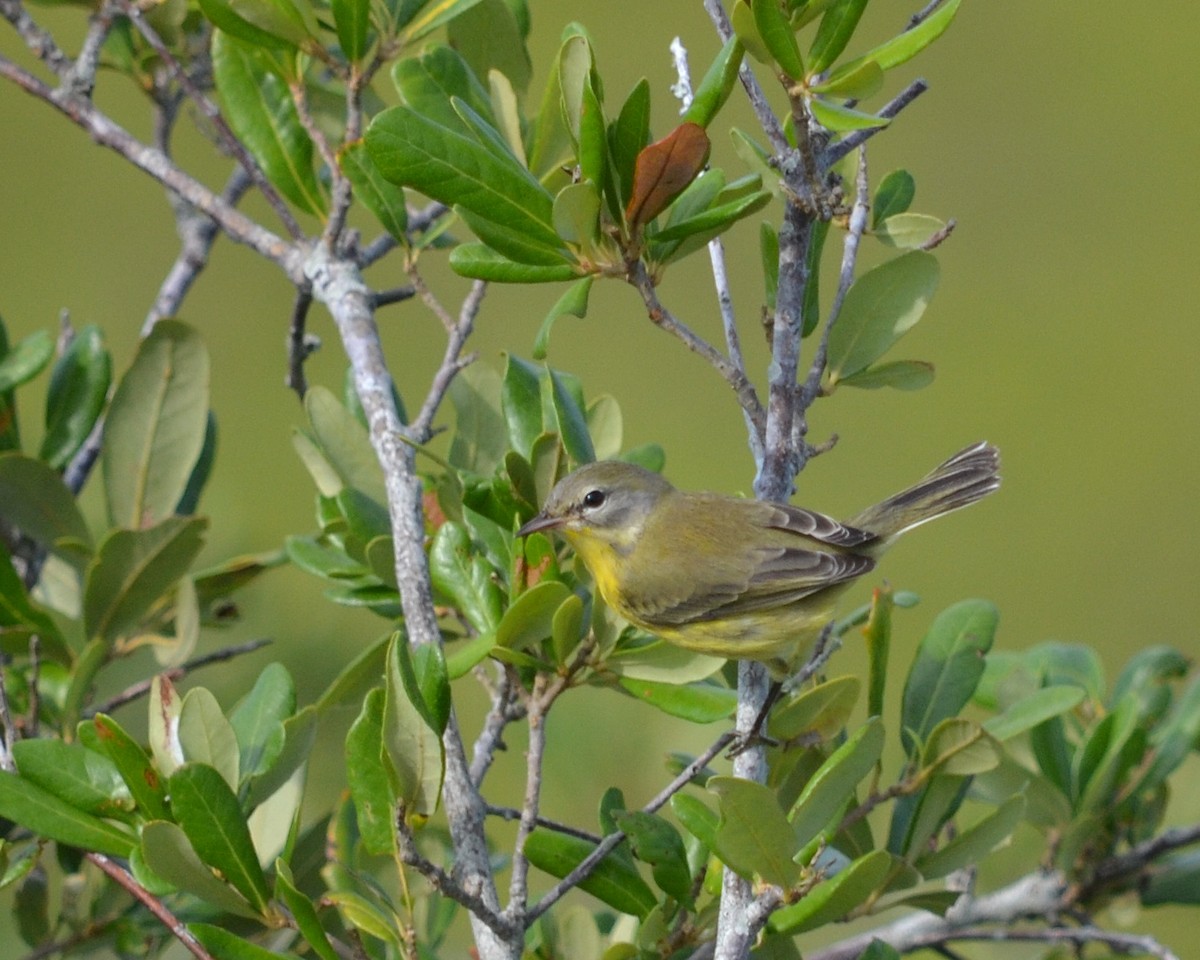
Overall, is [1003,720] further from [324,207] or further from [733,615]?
[324,207]

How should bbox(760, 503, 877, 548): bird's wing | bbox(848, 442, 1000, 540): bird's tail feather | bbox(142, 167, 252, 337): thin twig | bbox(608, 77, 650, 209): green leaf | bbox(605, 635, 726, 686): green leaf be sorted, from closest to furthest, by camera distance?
bbox(608, 77, 650, 209): green leaf, bbox(605, 635, 726, 686): green leaf, bbox(760, 503, 877, 548): bird's wing, bbox(142, 167, 252, 337): thin twig, bbox(848, 442, 1000, 540): bird's tail feather

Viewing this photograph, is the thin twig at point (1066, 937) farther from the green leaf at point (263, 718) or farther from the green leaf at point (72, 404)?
the green leaf at point (72, 404)

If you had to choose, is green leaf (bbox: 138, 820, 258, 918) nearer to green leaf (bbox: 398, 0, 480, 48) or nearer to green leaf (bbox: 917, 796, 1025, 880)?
green leaf (bbox: 917, 796, 1025, 880)

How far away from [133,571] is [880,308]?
1268mm

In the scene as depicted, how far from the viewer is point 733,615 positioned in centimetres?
247

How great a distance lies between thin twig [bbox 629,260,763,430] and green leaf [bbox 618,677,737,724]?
0.43m

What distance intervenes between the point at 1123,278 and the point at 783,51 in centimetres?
593

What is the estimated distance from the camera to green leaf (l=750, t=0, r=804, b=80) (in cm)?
148

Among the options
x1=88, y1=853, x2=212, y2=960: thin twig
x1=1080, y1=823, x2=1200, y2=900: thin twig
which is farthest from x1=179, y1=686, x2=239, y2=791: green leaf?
x1=1080, y1=823, x2=1200, y2=900: thin twig

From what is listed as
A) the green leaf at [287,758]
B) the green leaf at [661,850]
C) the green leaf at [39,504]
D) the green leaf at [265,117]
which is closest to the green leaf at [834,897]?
the green leaf at [661,850]

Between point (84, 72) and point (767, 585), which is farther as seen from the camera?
point (767, 585)

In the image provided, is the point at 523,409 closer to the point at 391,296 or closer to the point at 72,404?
Answer: the point at 391,296

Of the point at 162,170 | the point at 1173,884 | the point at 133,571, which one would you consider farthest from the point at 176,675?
the point at 1173,884

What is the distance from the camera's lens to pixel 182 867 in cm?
150
